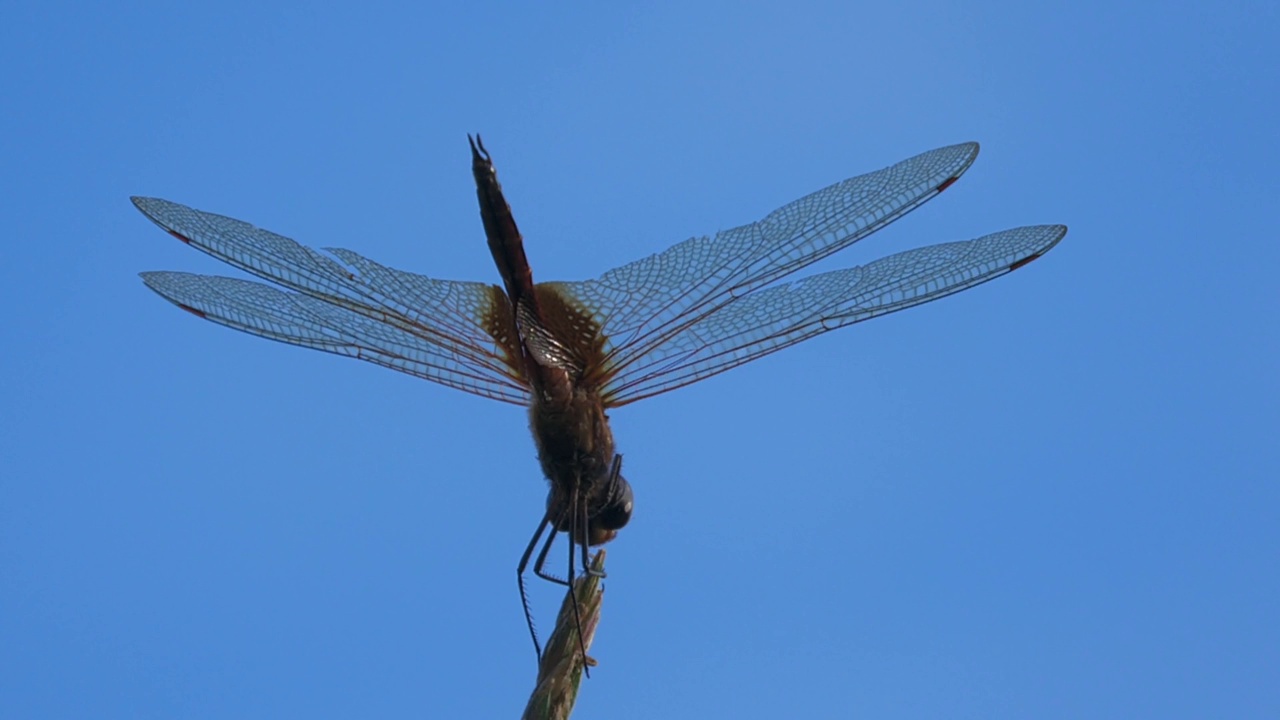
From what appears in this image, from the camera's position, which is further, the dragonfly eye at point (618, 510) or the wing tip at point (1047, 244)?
the wing tip at point (1047, 244)

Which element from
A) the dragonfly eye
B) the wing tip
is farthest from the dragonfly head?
the wing tip

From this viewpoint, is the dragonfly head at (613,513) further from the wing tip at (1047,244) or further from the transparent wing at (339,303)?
the wing tip at (1047,244)

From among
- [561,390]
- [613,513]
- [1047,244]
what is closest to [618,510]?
[613,513]

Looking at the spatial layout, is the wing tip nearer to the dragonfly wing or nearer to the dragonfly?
the dragonfly

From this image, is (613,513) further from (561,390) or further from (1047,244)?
(1047,244)

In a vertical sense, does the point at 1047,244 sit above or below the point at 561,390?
above

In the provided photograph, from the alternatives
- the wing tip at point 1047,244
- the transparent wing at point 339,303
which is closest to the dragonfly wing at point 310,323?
the transparent wing at point 339,303
